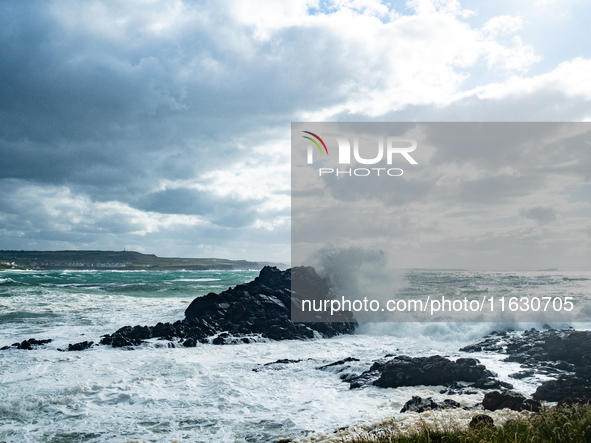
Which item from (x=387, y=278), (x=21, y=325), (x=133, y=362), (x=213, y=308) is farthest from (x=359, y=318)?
(x=21, y=325)

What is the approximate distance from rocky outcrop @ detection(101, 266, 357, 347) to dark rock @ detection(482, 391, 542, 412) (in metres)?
10.7

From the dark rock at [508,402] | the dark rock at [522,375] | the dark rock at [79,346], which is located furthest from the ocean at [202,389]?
the dark rock at [508,402]

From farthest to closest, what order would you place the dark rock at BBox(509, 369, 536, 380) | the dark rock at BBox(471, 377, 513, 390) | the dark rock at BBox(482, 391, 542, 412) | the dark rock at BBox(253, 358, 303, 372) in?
the dark rock at BBox(253, 358, 303, 372) < the dark rock at BBox(509, 369, 536, 380) < the dark rock at BBox(471, 377, 513, 390) < the dark rock at BBox(482, 391, 542, 412)

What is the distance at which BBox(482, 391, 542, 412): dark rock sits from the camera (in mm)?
7551

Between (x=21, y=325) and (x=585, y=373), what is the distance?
2567 cm

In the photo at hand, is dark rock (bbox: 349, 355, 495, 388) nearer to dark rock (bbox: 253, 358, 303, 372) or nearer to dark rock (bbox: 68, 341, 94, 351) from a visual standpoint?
dark rock (bbox: 253, 358, 303, 372)

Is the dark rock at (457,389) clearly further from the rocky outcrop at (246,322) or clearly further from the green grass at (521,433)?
the rocky outcrop at (246,322)

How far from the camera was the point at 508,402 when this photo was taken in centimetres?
775

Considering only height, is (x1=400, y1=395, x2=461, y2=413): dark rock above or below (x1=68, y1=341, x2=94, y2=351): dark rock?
above

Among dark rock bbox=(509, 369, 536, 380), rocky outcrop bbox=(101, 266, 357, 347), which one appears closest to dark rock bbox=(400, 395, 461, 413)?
dark rock bbox=(509, 369, 536, 380)

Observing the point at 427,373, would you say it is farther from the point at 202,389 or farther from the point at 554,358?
the point at 202,389

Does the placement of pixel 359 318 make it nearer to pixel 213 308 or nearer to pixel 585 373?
pixel 213 308

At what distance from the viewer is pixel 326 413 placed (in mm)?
8242

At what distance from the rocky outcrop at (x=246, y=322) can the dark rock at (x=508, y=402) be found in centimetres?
1069
